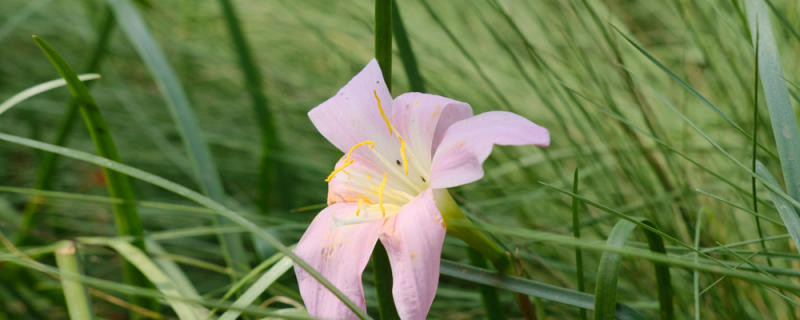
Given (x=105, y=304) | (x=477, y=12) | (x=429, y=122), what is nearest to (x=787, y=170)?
(x=429, y=122)

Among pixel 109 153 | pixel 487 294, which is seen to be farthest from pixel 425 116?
pixel 109 153

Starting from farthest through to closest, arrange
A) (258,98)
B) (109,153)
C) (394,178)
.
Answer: (258,98) → (109,153) → (394,178)

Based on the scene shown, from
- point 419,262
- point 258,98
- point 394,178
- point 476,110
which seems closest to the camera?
point 419,262

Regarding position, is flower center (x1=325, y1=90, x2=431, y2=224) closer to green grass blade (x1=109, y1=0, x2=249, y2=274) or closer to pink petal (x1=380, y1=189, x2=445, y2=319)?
pink petal (x1=380, y1=189, x2=445, y2=319)

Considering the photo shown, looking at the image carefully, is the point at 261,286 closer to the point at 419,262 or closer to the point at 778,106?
the point at 419,262

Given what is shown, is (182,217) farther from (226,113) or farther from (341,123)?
(341,123)

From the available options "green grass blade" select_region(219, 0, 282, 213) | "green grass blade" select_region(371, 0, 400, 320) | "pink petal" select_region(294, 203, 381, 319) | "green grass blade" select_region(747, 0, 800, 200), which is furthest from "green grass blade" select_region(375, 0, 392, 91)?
"green grass blade" select_region(219, 0, 282, 213)
